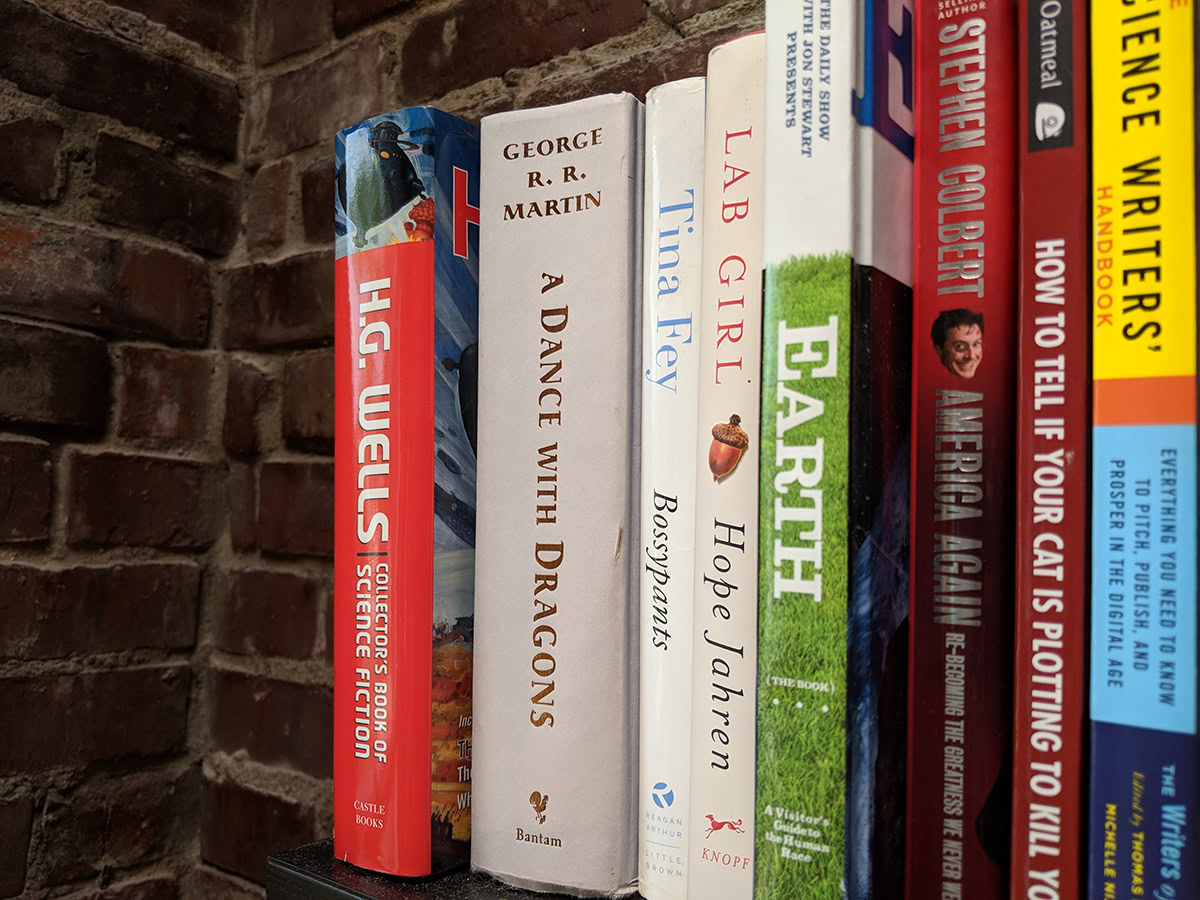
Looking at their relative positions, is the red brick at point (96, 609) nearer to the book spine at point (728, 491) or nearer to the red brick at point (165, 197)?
the red brick at point (165, 197)

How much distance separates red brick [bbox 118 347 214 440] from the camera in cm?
78

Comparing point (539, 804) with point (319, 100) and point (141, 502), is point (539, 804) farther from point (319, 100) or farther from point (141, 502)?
point (319, 100)

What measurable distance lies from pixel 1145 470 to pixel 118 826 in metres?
0.80

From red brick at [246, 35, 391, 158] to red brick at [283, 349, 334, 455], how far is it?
0.64 feet

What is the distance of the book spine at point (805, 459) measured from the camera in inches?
13.7

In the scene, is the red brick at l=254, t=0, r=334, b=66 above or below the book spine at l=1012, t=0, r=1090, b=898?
above

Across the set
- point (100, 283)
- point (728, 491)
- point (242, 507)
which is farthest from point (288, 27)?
point (728, 491)

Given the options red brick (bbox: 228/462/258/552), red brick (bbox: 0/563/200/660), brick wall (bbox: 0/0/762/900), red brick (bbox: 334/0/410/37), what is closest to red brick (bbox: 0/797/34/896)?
brick wall (bbox: 0/0/762/900)

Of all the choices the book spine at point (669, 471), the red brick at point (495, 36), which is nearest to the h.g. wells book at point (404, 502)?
the book spine at point (669, 471)

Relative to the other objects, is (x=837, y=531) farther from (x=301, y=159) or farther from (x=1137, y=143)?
(x=301, y=159)

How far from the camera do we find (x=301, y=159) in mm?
832

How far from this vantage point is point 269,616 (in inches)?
32.0

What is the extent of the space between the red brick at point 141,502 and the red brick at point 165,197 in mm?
202

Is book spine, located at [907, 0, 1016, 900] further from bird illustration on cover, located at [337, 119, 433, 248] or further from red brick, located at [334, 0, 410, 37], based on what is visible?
red brick, located at [334, 0, 410, 37]
